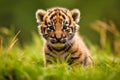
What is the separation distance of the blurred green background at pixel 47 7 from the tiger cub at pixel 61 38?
13.8m

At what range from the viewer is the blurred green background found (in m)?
26.1

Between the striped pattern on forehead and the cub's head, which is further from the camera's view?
the striped pattern on forehead

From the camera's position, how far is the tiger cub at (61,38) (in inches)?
451

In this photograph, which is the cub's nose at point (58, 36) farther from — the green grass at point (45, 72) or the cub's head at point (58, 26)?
the green grass at point (45, 72)

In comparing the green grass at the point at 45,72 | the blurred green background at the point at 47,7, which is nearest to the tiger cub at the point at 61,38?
the green grass at the point at 45,72

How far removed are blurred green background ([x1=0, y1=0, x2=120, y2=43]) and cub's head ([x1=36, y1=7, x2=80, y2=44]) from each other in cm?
1379

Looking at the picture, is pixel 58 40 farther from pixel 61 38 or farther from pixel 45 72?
pixel 45 72

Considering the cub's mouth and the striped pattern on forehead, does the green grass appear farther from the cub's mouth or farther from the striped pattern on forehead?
the striped pattern on forehead

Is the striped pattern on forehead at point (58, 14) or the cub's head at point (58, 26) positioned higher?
the striped pattern on forehead at point (58, 14)

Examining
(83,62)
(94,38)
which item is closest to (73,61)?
(83,62)

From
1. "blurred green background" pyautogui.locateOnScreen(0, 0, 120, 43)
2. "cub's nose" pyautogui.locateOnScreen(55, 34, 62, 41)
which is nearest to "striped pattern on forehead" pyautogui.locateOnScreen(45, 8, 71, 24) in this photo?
"cub's nose" pyautogui.locateOnScreen(55, 34, 62, 41)

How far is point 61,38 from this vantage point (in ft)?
37.3

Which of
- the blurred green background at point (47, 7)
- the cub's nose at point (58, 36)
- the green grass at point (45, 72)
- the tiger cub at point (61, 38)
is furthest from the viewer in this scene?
the blurred green background at point (47, 7)

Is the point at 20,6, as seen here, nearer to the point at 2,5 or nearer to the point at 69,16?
the point at 2,5
